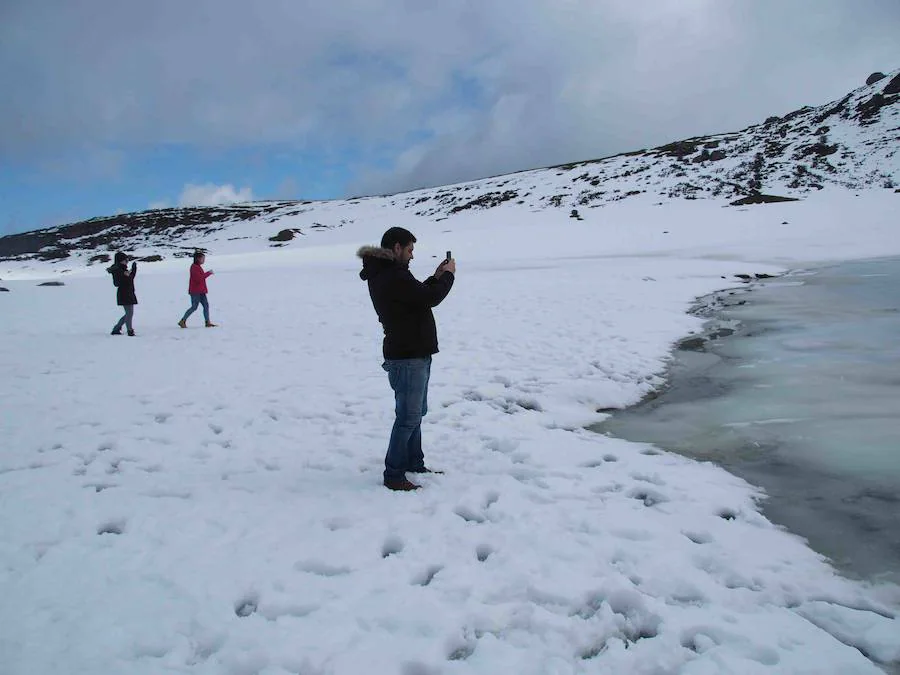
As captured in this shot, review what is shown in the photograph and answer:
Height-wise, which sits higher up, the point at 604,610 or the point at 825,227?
the point at 825,227

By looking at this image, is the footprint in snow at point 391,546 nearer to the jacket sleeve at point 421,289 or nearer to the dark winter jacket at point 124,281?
the jacket sleeve at point 421,289

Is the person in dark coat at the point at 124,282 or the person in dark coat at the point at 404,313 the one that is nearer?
the person in dark coat at the point at 404,313

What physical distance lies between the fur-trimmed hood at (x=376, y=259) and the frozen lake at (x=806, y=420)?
388 centimetres

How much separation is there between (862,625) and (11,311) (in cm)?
2384

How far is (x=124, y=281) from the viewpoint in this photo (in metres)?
13.4

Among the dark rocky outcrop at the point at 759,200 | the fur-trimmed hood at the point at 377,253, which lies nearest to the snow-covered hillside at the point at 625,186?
the dark rocky outcrop at the point at 759,200

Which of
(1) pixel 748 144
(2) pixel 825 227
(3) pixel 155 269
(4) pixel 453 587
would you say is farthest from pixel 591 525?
(1) pixel 748 144

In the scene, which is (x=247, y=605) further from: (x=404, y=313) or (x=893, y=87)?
(x=893, y=87)

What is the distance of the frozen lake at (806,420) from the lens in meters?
4.68

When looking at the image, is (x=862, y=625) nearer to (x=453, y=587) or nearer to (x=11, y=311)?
(x=453, y=587)

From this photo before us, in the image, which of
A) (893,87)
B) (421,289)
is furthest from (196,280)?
(893,87)

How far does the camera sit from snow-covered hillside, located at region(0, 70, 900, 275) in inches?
2367

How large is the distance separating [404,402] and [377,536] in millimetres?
1189

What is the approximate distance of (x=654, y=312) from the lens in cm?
1452
